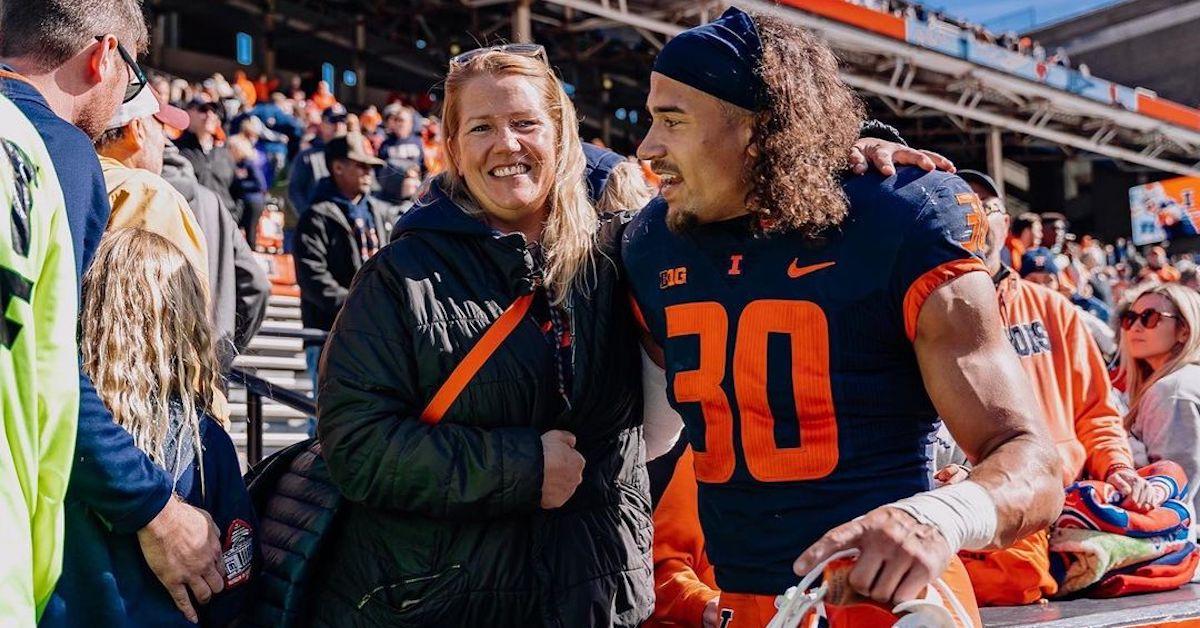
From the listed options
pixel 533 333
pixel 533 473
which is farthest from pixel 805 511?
pixel 533 333

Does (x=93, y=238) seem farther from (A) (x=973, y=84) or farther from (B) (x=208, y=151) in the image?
(A) (x=973, y=84)

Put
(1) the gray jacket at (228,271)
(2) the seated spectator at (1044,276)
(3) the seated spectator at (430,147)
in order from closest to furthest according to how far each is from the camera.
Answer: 1. (1) the gray jacket at (228,271)
2. (2) the seated spectator at (1044,276)
3. (3) the seated spectator at (430,147)

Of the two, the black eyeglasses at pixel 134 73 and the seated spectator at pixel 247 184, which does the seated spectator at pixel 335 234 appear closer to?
the black eyeglasses at pixel 134 73

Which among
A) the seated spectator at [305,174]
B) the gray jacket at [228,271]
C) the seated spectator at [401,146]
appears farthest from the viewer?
the seated spectator at [401,146]

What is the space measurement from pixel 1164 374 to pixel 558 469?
3.20 metres

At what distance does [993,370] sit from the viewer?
73.5 inches

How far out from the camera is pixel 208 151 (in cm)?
914

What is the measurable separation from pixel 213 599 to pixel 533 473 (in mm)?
714

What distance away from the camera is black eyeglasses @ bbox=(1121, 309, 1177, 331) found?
460 cm

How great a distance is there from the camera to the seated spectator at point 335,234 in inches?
233

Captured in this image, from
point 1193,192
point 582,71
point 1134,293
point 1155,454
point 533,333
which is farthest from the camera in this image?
point 1193,192

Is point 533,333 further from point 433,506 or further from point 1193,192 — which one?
point 1193,192

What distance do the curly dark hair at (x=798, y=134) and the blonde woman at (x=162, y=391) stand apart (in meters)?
1.24

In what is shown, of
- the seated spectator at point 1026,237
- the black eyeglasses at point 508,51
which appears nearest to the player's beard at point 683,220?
the black eyeglasses at point 508,51
